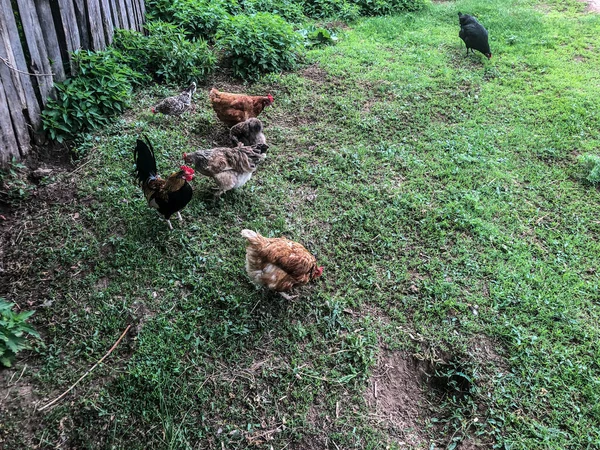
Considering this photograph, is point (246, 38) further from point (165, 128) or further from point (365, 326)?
point (365, 326)

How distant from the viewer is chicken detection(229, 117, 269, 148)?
5246 mm

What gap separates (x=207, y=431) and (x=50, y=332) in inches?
62.6

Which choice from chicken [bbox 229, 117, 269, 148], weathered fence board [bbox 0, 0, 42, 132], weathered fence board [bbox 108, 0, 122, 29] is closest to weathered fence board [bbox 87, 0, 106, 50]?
weathered fence board [bbox 108, 0, 122, 29]

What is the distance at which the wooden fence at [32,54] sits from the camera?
4332mm

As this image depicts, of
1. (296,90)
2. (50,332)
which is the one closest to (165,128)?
(296,90)

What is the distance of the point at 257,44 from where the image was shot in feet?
23.4

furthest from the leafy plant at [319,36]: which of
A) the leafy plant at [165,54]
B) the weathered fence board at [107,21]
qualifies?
the weathered fence board at [107,21]

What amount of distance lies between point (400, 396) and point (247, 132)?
3585mm

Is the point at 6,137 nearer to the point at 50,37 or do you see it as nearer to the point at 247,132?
the point at 50,37

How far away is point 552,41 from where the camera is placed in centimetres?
875

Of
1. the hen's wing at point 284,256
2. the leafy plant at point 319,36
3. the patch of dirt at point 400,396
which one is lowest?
the patch of dirt at point 400,396

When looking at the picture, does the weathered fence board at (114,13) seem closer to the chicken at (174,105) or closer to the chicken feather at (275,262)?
the chicken at (174,105)

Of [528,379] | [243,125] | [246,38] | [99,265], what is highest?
[246,38]

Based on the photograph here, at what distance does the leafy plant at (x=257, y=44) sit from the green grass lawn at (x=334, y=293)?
0.98 metres
